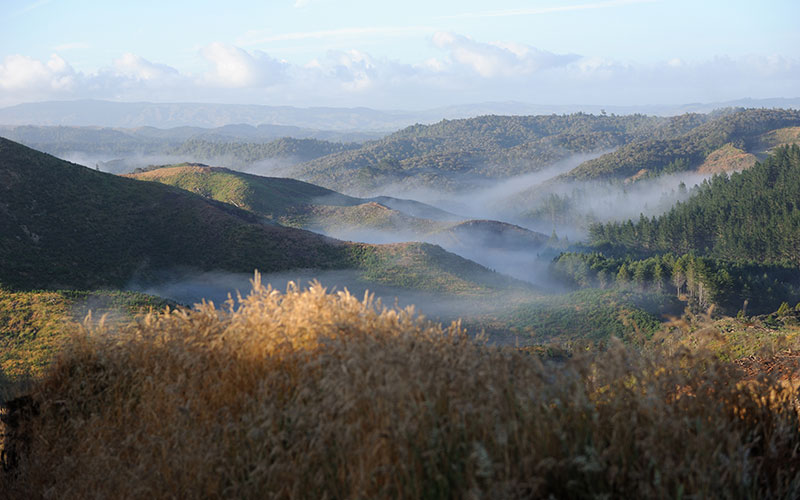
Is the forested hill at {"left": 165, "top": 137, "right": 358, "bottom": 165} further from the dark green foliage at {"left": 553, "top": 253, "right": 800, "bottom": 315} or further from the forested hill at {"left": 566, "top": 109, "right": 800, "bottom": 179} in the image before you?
the dark green foliage at {"left": 553, "top": 253, "right": 800, "bottom": 315}

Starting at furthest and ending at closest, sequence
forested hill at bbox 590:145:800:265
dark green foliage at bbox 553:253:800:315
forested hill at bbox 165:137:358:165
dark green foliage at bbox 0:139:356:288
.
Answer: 1. forested hill at bbox 165:137:358:165
2. forested hill at bbox 590:145:800:265
3. dark green foliage at bbox 553:253:800:315
4. dark green foliage at bbox 0:139:356:288

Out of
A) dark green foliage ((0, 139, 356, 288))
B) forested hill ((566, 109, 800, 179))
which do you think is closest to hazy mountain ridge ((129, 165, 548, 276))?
dark green foliage ((0, 139, 356, 288))

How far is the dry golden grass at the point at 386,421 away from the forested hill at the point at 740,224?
6003cm

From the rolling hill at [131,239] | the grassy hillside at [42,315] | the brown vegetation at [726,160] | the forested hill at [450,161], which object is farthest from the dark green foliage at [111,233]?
the brown vegetation at [726,160]

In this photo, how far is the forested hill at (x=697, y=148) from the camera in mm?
117562

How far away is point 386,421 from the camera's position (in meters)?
2.55

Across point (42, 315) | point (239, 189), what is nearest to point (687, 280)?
point (239, 189)

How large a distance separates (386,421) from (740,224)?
70.1 meters

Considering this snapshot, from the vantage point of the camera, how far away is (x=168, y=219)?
25266 millimetres

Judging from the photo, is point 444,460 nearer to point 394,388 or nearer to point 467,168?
point 394,388

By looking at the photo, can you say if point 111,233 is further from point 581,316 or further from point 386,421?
point 386,421

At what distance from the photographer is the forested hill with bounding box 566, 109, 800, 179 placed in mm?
117562

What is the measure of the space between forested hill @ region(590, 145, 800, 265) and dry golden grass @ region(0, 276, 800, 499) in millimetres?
60029

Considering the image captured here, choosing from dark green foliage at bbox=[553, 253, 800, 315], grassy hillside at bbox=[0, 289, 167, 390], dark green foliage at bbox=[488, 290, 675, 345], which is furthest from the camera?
dark green foliage at bbox=[553, 253, 800, 315]
